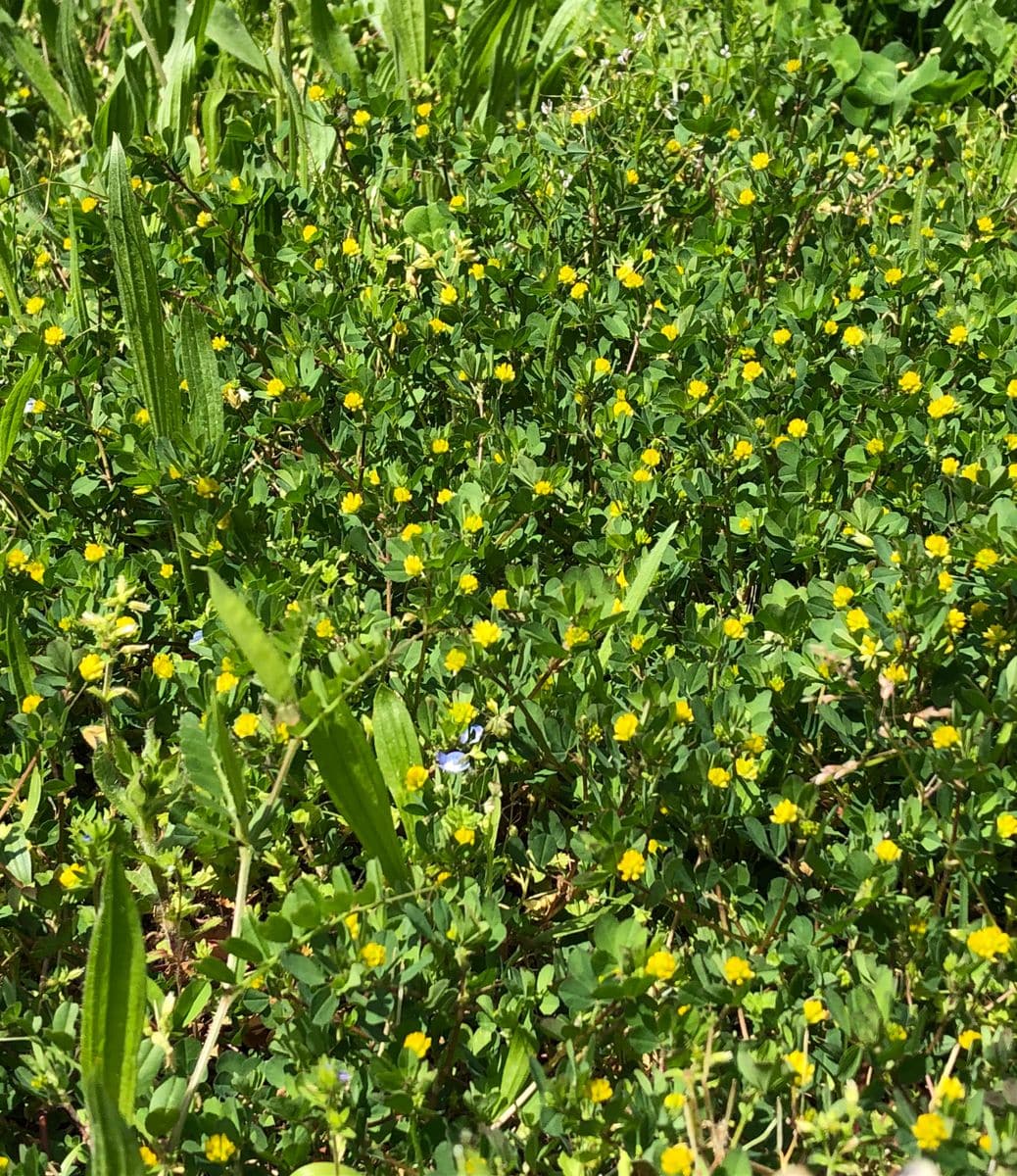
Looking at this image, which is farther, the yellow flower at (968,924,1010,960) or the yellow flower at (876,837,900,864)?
the yellow flower at (876,837,900,864)

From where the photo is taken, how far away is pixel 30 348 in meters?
3.02

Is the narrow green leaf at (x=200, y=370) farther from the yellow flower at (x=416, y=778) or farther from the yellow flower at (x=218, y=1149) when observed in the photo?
the yellow flower at (x=218, y=1149)

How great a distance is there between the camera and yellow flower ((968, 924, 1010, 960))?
73.8 inches

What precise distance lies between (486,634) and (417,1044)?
2.31ft

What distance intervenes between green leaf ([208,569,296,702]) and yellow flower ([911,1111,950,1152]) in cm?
101

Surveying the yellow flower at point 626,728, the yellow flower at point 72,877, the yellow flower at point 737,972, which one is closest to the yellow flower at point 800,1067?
the yellow flower at point 737,972

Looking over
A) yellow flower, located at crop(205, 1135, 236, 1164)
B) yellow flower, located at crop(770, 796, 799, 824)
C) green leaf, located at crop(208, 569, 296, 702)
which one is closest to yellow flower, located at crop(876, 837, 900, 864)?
yellow flower, located at crop(770, 796, 799, 824)

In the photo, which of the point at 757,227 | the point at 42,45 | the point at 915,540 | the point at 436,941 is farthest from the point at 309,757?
the point at 42,45

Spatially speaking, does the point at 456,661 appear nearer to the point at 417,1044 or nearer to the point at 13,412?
the point at 417,1044

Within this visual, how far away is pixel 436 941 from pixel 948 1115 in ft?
2.41

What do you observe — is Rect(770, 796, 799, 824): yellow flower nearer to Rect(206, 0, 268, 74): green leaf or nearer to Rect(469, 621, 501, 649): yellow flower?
Rect(469, 621, 501, 649): yellow flower

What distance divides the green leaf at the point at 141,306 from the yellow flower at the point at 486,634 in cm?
95

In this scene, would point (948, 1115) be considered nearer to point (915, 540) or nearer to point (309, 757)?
point (915, 540)

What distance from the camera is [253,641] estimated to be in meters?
1.89
